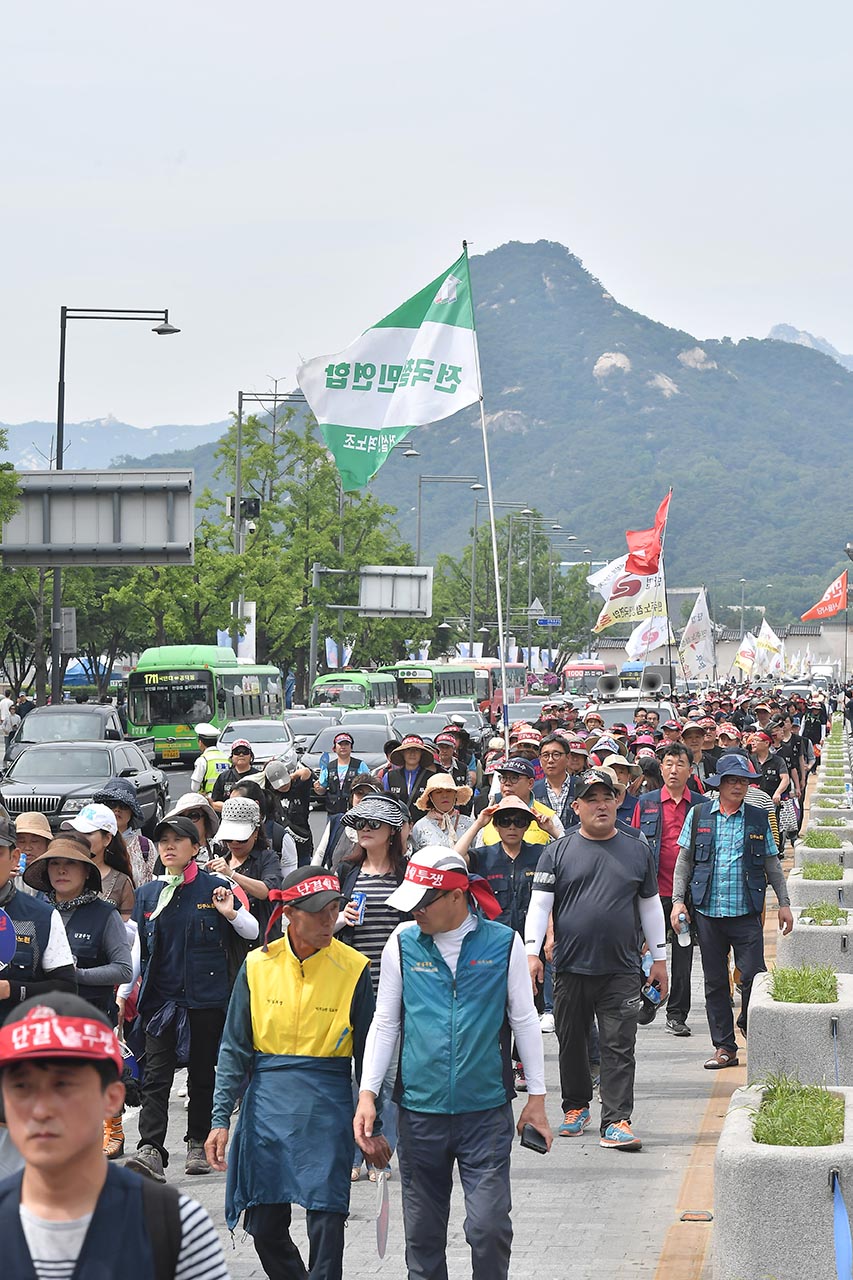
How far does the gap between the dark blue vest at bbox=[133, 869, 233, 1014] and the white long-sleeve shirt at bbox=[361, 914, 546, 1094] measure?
245cm

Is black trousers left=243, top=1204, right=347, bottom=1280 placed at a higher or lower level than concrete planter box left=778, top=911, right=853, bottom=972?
lower

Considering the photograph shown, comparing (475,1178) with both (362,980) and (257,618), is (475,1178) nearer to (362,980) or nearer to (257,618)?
(362,980)

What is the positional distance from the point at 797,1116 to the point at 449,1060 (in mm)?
1215

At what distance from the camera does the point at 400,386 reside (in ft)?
67.3

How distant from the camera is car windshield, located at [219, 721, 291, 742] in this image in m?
32.6

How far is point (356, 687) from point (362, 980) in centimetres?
5018

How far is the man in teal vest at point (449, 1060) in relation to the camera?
6.02 metres

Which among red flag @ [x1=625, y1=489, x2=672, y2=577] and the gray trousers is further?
red flag @ [x1=625, y1=489, x2=672, y2=577]

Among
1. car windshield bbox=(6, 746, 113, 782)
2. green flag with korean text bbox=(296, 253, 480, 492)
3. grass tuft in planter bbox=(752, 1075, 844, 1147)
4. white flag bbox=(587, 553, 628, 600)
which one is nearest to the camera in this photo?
grass tuft in planter bbox=(752, 1075, 844, 1147)

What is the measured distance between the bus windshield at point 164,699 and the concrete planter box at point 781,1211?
39483mm

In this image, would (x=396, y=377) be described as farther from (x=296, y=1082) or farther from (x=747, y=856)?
(x=296, y=1082)

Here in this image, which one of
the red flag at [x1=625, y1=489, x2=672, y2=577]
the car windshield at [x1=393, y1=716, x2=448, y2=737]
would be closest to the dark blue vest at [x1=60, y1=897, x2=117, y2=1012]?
the car windshield at [x1=393, y1=716, x2=448, y2=737]

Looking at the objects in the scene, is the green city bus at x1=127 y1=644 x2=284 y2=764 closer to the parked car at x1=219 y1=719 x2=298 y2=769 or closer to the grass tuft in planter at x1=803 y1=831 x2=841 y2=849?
the parked car at x1=219 y1=719 x2=298 y2=769

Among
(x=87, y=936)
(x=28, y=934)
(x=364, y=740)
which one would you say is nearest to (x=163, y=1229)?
(x=28, y=934)
